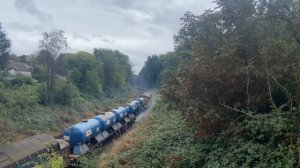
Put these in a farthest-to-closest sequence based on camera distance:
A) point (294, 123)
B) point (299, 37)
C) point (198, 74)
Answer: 1. point (198, 74)
2. point (299, 37)
3. point (294, 123)

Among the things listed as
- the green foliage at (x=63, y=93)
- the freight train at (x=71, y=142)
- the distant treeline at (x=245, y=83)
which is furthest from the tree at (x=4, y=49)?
the distant treeline at (x=245, y=83)

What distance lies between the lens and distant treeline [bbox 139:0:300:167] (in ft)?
42.9

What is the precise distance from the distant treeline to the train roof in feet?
30.7

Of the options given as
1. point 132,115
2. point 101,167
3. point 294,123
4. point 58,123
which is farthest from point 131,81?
point 294,123

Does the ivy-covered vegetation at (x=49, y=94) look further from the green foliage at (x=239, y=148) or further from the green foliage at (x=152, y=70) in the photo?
the green foliage at (x=152, y=70)

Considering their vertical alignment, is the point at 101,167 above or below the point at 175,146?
below

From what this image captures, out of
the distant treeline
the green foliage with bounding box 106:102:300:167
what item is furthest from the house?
the distant treeline

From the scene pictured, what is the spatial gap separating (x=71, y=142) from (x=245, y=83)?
654 inches

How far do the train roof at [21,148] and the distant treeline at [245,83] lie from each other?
9361 mm

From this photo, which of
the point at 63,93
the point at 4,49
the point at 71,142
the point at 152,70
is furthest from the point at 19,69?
the point at 152,70

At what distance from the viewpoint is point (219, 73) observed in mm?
14586

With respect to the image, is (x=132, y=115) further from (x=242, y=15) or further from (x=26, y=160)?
(x=242, y=15)

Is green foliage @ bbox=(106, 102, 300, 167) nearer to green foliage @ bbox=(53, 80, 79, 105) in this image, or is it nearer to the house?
green foliage @ bbox=(53, 80, 79, 105)

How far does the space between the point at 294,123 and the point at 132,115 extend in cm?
3893
